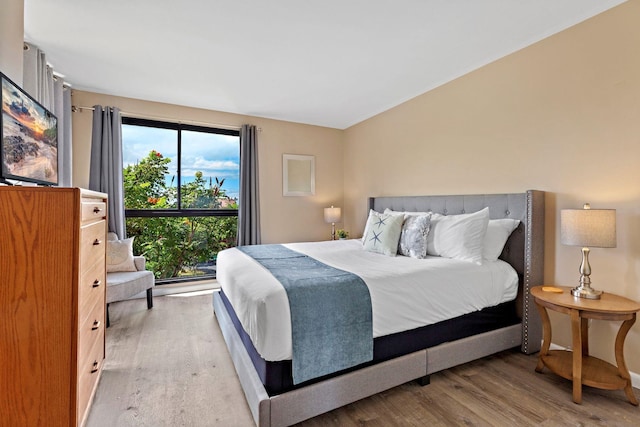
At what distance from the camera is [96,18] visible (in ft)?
7.30

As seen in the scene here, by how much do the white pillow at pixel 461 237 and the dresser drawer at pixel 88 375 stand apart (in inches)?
102

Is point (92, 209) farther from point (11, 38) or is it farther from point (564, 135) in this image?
point (564, 135)

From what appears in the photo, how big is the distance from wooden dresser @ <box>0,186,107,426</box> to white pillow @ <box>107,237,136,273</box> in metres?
2.27

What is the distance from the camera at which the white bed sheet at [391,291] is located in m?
1.54

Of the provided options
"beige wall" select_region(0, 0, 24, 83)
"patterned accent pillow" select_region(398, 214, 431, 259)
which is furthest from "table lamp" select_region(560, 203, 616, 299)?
"beige wall" select_region(0, 0, 24, 83)

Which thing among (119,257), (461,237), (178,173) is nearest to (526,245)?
(461,237)

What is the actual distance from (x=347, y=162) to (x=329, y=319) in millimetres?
3912

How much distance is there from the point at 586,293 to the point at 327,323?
172 cm

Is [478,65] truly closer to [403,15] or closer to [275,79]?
[403,15]

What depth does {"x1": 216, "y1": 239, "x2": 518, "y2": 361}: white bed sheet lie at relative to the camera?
5.04ft

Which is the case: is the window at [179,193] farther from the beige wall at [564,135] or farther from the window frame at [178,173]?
the beige wall at [564,135]

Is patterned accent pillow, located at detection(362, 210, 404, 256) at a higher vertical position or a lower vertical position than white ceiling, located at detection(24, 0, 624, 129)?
lower

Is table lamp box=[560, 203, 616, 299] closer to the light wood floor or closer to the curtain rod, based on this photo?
the light wood floor

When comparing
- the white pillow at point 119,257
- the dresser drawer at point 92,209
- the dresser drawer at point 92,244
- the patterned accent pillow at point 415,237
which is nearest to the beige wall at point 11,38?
the dresser drawer at point 92,209
